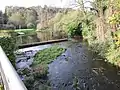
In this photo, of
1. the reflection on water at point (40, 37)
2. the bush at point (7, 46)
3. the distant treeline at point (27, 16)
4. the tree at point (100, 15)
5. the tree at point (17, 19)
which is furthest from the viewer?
the tree at point (17, 19)

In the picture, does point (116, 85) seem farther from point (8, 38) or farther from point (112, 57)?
point (8, 38)

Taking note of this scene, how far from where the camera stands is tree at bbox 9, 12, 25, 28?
44.2 m

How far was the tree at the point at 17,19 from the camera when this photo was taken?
44.2 m

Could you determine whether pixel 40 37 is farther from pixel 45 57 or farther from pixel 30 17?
pixel 45 57

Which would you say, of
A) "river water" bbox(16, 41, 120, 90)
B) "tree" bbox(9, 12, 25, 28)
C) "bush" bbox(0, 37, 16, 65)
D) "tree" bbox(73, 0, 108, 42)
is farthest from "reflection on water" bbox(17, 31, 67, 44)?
"bush" bbox(0, 37, 16, 65)

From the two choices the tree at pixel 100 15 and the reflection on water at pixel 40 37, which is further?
the reflection on water at pixel 40 37

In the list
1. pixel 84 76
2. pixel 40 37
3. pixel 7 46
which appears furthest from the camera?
pixel 40 37

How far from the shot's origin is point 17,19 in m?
44.3

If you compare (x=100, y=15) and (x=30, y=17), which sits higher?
(x=100, y=15)

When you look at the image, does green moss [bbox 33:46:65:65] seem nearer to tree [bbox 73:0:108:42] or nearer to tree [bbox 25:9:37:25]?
tree [bbox 73:0:108:42]

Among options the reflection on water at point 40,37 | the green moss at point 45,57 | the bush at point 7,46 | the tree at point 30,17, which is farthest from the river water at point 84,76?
the tree at point 30,17

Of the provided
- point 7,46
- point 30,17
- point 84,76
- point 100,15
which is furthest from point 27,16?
point 84,76

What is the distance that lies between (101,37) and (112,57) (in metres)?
5.82

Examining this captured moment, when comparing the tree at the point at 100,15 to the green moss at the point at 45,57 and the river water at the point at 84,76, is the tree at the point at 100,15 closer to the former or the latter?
the green moss at the point at 45,57
